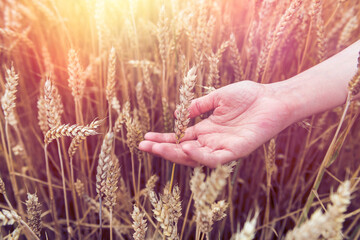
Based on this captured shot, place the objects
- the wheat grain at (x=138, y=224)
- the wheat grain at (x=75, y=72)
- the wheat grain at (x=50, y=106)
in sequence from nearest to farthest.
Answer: the wheat grain at (x=138, y=224) < the wheat grain at (x=50, y=106) < the wheat grain at (x=75, y=72)

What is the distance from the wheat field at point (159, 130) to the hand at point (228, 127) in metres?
0.08

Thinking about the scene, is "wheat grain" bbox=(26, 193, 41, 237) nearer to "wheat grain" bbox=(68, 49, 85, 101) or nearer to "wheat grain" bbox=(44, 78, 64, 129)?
"wheat grain" bbox=(44, 78, 64, 129)

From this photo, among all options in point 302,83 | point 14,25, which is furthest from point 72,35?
point 302,83

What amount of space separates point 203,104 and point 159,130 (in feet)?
1.75

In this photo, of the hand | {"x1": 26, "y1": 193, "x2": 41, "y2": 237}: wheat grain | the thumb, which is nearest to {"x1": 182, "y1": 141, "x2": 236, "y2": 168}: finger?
the hand

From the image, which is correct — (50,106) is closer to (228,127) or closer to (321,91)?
(228,127)

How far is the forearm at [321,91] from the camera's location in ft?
3.74

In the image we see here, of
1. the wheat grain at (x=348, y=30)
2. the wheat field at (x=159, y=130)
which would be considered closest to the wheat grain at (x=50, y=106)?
the wheat field at (x=159, y=130)

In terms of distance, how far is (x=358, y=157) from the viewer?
1.67m

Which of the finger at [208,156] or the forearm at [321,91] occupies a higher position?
the forearm at [321,91]

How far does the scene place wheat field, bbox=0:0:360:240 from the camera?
87 cm

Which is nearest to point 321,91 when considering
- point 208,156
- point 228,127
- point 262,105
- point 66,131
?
point 262,105

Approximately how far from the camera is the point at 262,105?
1.14m

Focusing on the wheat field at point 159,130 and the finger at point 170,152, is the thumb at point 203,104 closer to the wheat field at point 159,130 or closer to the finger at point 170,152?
the wheat field at point 159,130
